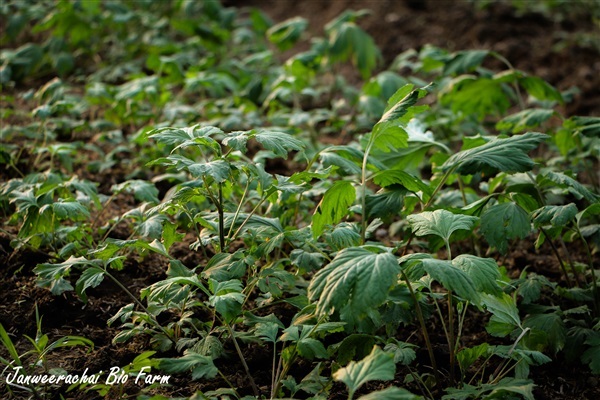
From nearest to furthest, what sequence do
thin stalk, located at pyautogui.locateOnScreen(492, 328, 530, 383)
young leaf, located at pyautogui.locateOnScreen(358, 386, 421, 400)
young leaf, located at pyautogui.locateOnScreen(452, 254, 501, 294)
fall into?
young leaf, located at pyautogui.locateOnScreen(358, 386, 421, 400) < young leaf, located at pyautogui.locateOnScreen(452, 254, 501, 294) < thin stalk, located at pyautogui.locateOnScreen(492, 328, 530, 383)

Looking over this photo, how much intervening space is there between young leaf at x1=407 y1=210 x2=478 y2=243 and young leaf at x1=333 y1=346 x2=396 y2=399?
0.45 m

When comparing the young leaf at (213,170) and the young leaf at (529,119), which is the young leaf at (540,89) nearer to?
the young leaf at (529,119)

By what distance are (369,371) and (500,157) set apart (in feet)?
2.86

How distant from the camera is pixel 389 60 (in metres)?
5.18

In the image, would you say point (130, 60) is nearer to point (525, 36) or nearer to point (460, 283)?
point (525, 36)

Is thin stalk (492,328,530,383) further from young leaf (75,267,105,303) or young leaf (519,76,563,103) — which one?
young leaf (519,76,563,103)

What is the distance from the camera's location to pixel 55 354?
6.90 feet

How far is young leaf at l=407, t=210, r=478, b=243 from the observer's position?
1895mm

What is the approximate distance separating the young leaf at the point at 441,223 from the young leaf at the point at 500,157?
0.73 feet

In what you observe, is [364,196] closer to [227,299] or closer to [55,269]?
[227,299]

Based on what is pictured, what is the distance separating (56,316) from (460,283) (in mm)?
1384

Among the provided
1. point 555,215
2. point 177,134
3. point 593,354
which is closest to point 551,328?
point 593,354

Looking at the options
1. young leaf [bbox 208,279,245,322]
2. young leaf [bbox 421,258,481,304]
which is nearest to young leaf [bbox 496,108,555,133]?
young leaf [bbox 421,258,481,304]

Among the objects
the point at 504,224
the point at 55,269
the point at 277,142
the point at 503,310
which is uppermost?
the point at 277,142
